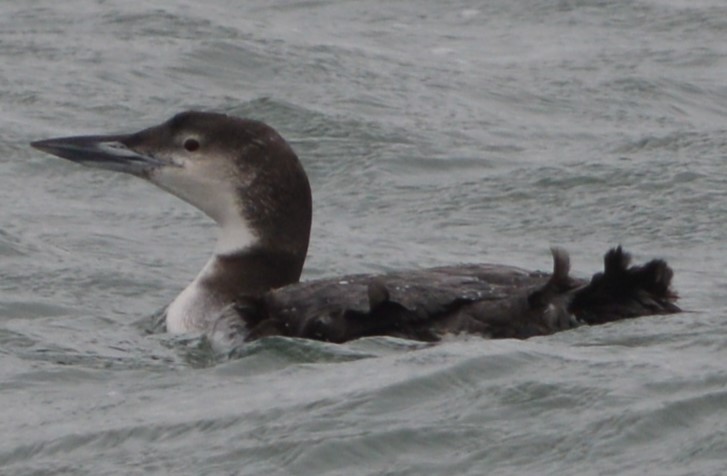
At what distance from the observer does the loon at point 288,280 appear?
7.65 meters

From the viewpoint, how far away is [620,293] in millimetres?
7703

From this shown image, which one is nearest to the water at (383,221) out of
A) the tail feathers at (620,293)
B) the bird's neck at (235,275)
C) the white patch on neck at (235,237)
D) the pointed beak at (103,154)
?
the tail feathers at (620,293)

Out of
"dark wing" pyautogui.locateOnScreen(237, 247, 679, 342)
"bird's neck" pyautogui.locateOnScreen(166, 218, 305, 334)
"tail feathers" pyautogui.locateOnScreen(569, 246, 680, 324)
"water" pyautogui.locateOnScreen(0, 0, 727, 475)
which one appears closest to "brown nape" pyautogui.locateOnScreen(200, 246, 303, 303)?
"bird's neck" pyautogui.locateOnScreen(166, 218, 305, 334)

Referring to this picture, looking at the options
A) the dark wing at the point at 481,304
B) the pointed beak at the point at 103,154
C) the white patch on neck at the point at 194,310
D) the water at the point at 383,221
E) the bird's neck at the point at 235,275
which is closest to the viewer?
the water at the point at 383,221

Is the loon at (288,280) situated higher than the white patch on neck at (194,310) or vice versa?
the loon at (288,280)

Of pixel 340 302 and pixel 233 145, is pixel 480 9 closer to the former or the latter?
pixel 233 145

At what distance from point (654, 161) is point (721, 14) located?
386 cm

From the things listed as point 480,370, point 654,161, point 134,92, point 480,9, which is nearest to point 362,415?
point 480,370

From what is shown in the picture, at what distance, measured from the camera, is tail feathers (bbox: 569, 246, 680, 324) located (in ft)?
25.1

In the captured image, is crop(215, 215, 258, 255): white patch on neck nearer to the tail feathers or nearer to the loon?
the loon

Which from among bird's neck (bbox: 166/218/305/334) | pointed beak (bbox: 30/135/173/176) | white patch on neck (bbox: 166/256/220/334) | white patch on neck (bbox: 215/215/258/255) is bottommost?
white patch on neck (bbox: 166/256/220/334)

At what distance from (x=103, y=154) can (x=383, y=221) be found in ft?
7.38

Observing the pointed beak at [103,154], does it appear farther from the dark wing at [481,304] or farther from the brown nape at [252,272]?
the dark wing at [481,304]

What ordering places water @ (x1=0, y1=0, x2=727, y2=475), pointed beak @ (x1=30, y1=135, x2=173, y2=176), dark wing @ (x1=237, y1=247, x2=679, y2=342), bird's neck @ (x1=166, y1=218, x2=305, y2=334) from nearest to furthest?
1. water @ (x1=0, y1=0, x2=727, y2=475)
2. dark wing @ (x1=237, y1=247, x2=679, y2=342)
3. bird's neck @ (x1=166, y1=218, x2=305, y2=334)
4. pointed beak @ (x1=30, y1=135, x2=173, y2=176)
